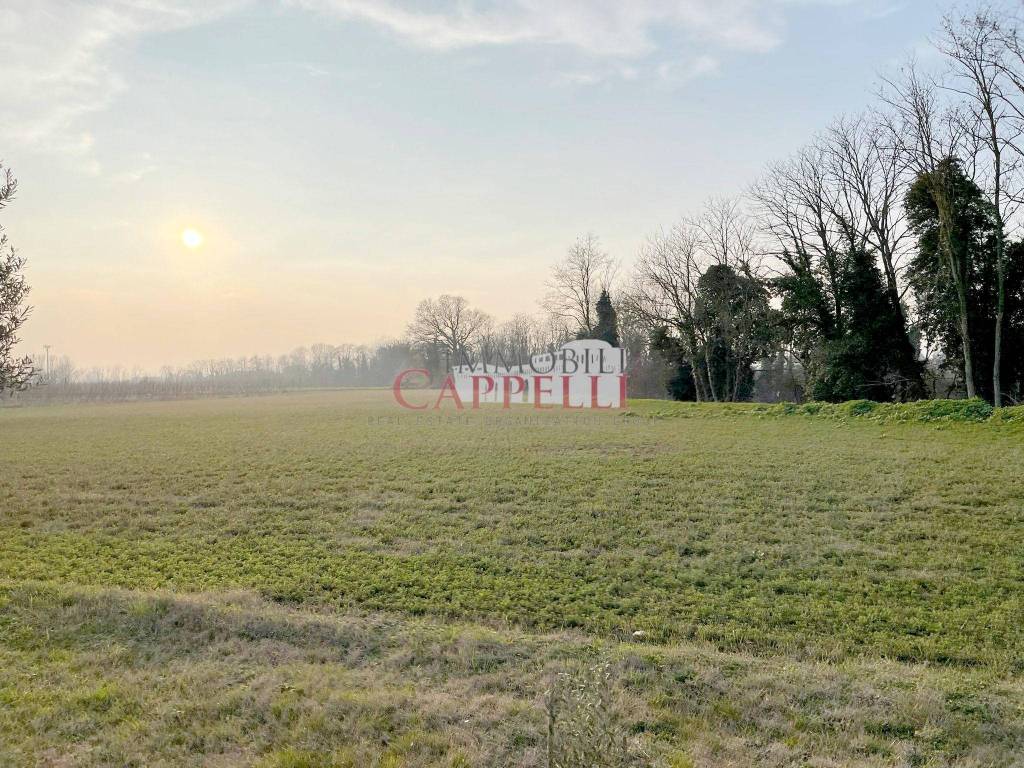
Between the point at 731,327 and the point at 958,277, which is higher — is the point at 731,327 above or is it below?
below

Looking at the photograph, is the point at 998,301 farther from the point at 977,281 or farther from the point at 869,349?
the point at 869,349

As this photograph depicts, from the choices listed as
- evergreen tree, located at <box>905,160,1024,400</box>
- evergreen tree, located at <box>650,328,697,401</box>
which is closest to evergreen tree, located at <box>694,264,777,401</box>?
evergreen tree, located at <box>650,328,697,401</box>

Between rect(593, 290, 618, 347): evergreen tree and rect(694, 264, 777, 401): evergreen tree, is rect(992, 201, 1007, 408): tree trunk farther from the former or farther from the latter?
rect(593, 290, 618, 347): evergreen tree

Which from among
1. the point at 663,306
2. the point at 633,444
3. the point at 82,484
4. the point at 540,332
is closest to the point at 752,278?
the point at 663,306

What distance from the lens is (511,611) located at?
5758 millimetres

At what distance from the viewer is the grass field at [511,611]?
11.9 ft

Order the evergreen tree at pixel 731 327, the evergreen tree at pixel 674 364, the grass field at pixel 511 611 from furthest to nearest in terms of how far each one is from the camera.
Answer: the evergreen tree at pixel 674 364, the evergreen tree at pixel 731 327, the grass field at pixel 511 611

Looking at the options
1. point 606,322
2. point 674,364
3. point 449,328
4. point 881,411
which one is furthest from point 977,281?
point 449,328

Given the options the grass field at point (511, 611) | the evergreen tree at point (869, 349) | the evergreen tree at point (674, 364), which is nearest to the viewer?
the grass field at point (511, 611)

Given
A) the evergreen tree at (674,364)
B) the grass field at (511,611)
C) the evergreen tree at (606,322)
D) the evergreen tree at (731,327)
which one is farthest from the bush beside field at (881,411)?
the evergreen tree at (606,322)

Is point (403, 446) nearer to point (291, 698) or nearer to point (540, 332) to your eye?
point (291, 698)

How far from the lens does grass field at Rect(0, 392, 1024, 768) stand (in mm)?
3629

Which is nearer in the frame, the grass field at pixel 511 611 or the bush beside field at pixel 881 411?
the grass field at pixel 511 611

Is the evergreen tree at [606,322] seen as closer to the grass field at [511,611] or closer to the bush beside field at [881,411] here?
the bush beside field at [881,411]
